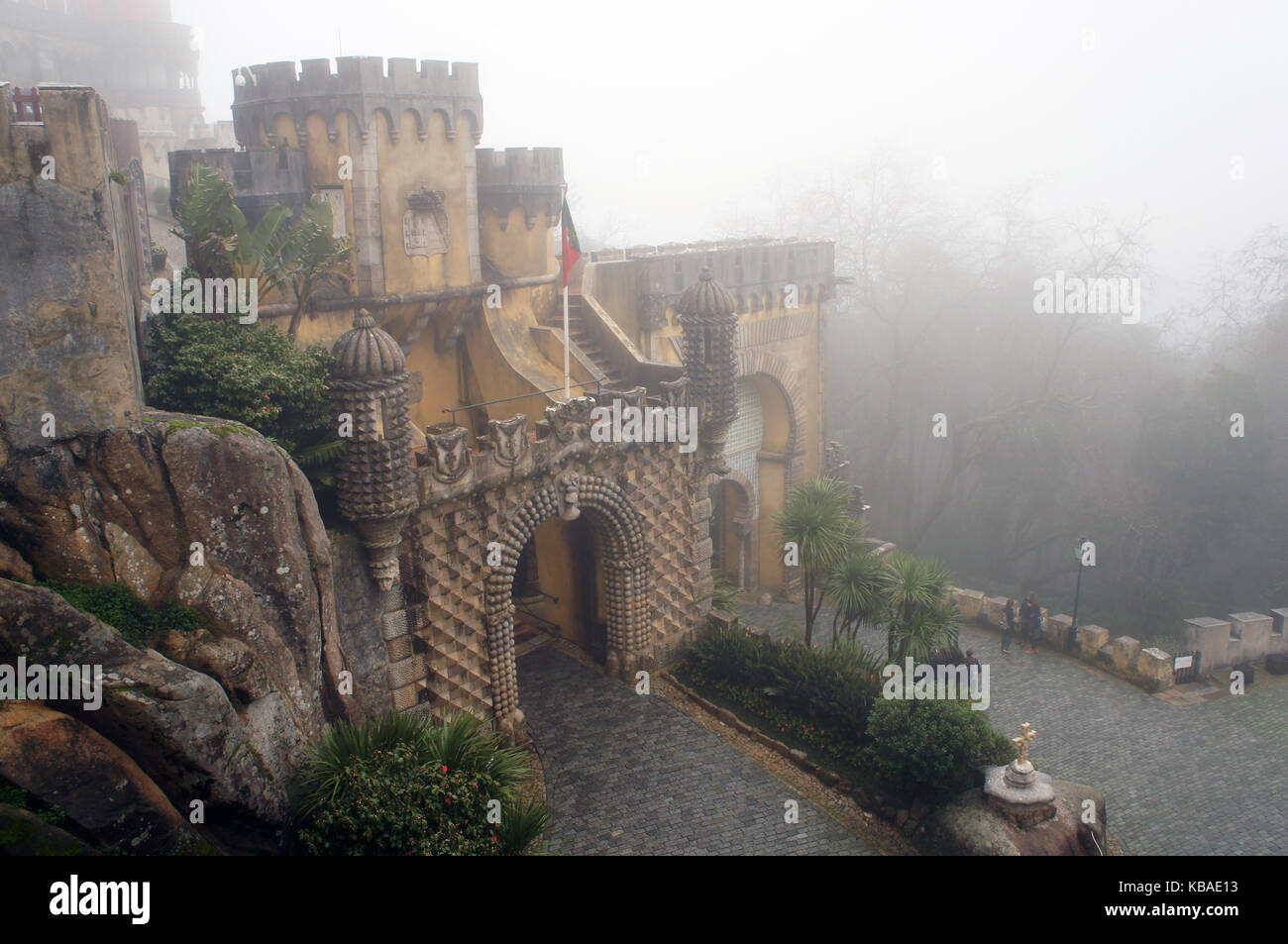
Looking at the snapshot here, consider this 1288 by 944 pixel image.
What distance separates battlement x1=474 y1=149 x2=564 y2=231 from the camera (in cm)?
2034

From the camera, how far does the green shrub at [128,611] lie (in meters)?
10.2

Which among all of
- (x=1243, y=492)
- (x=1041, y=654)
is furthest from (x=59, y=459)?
(x=1243, y=492)

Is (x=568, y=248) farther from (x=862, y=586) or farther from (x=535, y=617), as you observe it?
(x=862, y=586)

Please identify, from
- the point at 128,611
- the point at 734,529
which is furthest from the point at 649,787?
the point at 734,529

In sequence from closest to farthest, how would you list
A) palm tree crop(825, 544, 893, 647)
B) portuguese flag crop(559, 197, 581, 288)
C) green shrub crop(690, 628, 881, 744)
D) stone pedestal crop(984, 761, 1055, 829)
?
stone pedestal crop(984, 761, 1055, 829)
green shrub crop(690, 628, 881, 744)
portuguese flag crop(559, 197, 581, 288)
palm tree crop(825, 544, 893, 647)

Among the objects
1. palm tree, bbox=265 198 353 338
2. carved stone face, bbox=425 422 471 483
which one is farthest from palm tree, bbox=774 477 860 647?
palm tree, bbox=265 198 353 338

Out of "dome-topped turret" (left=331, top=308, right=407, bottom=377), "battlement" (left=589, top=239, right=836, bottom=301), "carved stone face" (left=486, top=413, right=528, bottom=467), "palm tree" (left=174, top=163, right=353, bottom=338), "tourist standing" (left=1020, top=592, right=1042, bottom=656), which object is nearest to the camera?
"dome-topped turret" (left=331, top=308, right=407, bottom=377)

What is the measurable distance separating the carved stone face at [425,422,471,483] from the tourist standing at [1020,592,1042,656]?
1494cm

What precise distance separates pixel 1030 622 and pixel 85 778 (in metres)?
20.6

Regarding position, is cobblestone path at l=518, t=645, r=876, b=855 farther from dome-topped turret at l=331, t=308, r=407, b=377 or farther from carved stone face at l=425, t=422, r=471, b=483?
dome-topped turret at l=331, t=308, r=407, b=377

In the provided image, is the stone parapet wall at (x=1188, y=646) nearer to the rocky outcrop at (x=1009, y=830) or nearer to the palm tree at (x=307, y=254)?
the rocky outcrop at (x=1009, y=830)

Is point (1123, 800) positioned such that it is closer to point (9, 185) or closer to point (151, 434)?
point (151, 434)

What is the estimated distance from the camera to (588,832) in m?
15.2

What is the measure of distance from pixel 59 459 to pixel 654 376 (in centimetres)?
1241
